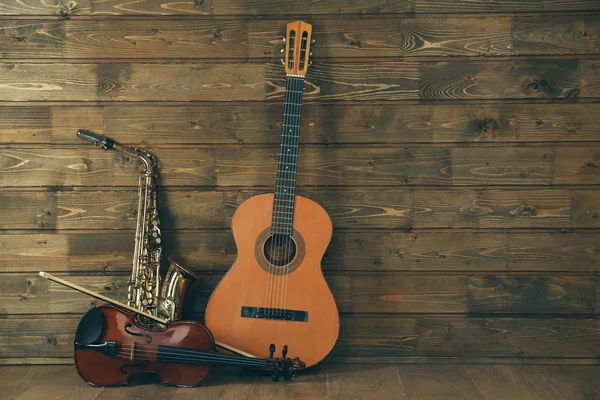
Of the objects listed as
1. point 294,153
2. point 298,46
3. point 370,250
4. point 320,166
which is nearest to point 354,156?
point 320,166

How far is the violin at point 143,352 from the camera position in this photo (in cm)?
224

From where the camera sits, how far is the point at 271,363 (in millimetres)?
2301

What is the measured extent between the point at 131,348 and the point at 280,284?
59 cm

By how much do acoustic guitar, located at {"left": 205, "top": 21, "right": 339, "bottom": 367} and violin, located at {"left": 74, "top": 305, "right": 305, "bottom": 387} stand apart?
11cm

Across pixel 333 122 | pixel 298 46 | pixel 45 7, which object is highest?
pixel 45 7

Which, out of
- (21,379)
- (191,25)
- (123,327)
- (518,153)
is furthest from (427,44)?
(21,379)

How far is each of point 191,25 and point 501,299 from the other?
1.71 metres

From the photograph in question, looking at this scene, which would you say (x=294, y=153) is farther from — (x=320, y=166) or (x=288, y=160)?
(x=320, y=166)

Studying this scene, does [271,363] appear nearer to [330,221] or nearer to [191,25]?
[330,221]

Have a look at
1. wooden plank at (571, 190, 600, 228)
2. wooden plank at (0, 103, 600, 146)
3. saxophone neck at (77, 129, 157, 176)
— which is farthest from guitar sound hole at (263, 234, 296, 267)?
wooden plank at (571, 190, 600, 228)

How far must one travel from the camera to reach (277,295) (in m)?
2.39

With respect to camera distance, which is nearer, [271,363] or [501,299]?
[271,363]

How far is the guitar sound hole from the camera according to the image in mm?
2430

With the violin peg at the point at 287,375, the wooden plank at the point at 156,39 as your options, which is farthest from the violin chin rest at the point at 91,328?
the wooden plank at the point at 156,39
